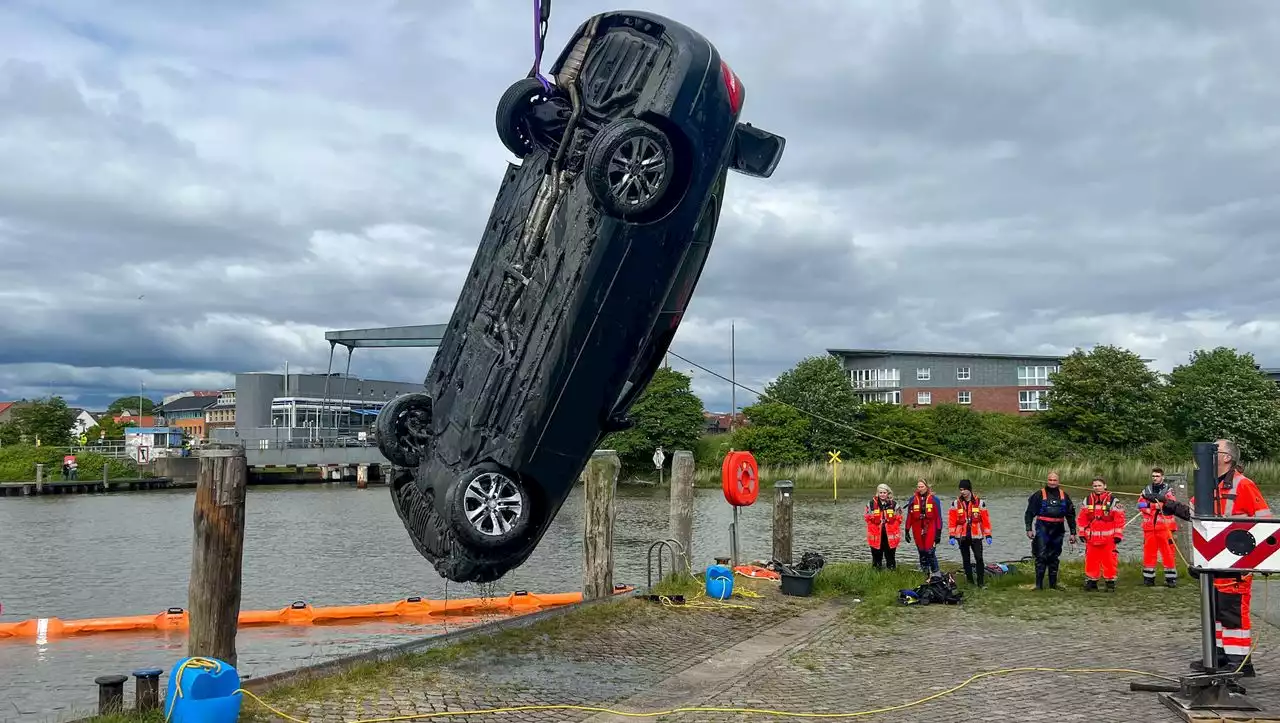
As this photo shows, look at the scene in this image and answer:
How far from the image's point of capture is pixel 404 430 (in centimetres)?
816

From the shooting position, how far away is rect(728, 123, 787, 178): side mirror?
7504mm

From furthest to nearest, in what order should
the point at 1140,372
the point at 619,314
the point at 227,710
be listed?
the point at 1140,372, the point at 619,314, the point at 227,710

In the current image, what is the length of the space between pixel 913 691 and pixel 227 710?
5.13m

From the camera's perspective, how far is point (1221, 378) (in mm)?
60281

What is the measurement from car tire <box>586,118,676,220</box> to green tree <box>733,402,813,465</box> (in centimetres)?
5150

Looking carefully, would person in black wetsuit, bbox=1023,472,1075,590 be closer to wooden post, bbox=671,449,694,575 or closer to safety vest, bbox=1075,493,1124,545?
safety vest, bbox=1075,493,1124,545

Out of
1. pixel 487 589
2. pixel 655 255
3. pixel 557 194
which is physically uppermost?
pixel 557 194

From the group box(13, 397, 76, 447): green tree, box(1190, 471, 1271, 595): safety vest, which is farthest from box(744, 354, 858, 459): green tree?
box(13, 397, 76, 447): green tree

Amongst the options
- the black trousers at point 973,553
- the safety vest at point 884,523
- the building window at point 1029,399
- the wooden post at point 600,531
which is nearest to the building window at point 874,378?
the building window at point 1029,399

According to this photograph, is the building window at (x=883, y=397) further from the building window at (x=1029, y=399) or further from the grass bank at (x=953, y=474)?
the grass bank at (x=953, y=474)

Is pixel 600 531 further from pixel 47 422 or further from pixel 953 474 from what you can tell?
pixel 47 422

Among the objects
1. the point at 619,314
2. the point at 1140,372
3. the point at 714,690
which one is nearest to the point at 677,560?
the point at 714,690

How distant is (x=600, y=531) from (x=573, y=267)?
6249 mm

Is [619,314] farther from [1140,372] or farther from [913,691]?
[1140,372]
